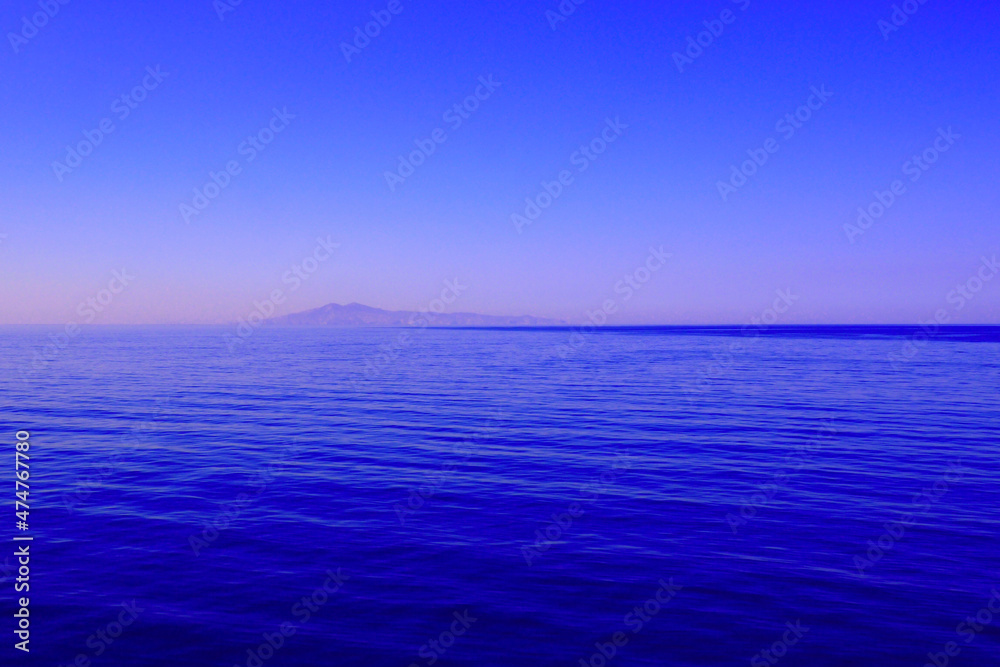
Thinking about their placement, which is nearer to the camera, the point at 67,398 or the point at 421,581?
the point at 421,581

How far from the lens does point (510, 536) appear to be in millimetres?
16375

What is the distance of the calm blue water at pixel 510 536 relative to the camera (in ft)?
37.2

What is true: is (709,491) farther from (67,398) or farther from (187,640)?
(67,398)

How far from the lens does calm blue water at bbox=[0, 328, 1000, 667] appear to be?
1134 centimetres

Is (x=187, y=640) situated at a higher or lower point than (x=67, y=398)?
lower

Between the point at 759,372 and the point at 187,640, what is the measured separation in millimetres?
61855

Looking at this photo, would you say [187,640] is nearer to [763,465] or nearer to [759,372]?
[763,465]

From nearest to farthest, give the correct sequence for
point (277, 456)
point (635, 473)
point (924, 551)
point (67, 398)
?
1. point (924, 551)
2. point (635, 473)
3. point (277, 456)
4. point (67, 398)

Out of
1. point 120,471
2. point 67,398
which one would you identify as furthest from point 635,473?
point 67,398

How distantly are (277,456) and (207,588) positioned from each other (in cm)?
1310

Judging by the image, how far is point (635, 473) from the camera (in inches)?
904

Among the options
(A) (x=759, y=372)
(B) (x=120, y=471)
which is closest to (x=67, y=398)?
(B) (x=120, y=471)

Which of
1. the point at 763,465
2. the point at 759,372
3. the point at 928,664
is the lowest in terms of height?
the point at 928,664

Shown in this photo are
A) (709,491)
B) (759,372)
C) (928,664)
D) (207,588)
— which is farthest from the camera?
(759,372)
